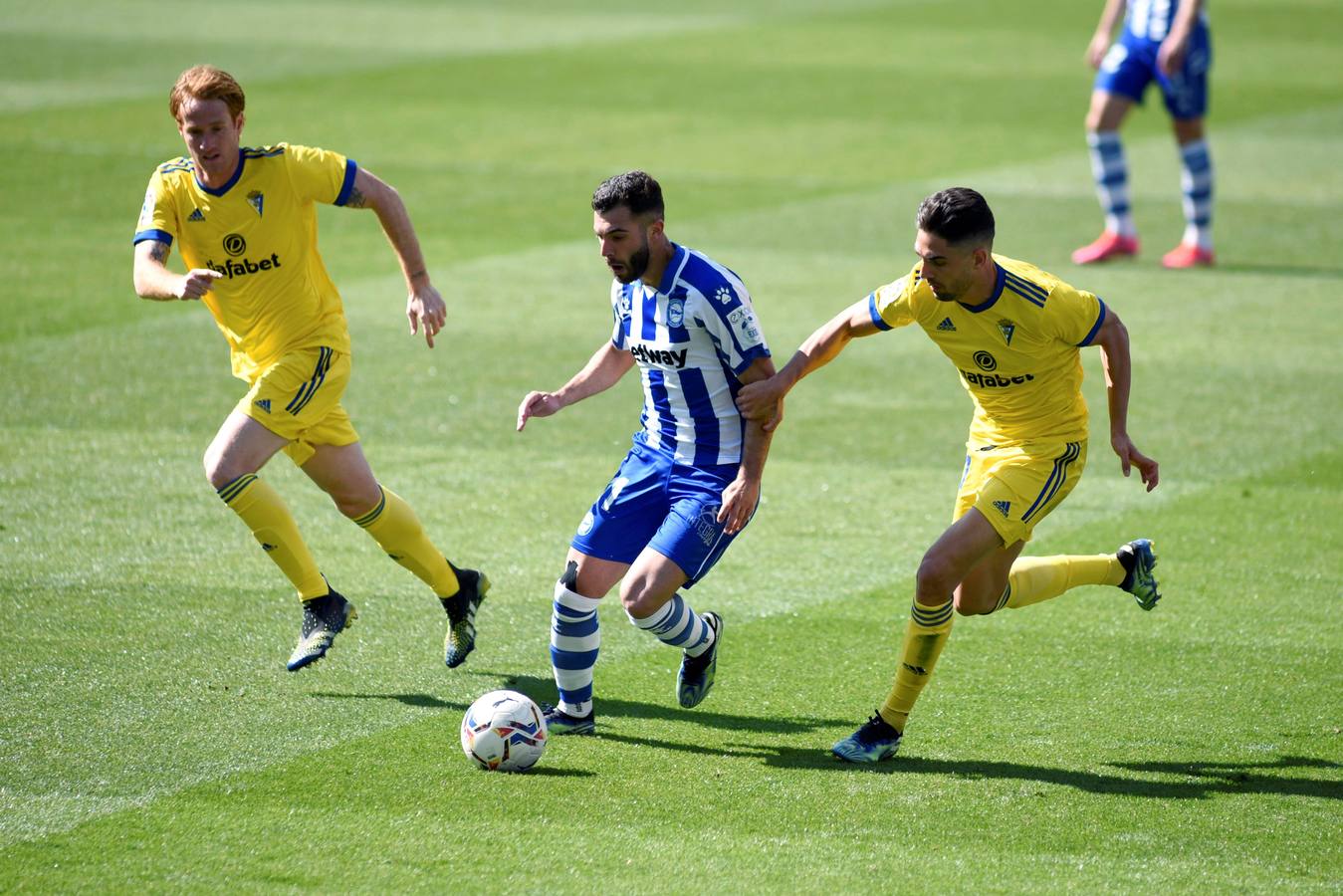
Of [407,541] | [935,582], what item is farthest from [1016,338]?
[407,541]

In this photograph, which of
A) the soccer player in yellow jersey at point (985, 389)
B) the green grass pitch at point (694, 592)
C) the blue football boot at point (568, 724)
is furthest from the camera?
the blue football boot at point (568, 724)

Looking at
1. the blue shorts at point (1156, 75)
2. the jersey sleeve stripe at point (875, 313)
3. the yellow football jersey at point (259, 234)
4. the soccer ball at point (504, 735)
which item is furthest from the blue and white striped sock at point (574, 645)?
the blue shorts at point (1156, 75)

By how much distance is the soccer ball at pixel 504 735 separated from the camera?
584 cm

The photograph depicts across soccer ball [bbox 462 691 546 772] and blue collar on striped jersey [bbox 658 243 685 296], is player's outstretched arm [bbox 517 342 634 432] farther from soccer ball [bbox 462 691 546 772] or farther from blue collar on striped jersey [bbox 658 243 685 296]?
soccer ball [bbox 462 691 546 772]

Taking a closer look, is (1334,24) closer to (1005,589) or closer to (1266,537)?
(1266,537)

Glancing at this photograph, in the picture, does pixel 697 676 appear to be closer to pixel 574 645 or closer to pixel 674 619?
pixel 674 619

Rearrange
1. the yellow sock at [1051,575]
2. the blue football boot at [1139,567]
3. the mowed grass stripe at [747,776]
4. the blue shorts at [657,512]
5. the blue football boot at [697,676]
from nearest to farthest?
the mowed grass stripe at [747,776], the blue shorts at [657,512], the blue football boot at [697,676], the yellow sock at [1051,575], the blue football boot at [1139,567]

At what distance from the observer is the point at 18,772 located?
5770mm

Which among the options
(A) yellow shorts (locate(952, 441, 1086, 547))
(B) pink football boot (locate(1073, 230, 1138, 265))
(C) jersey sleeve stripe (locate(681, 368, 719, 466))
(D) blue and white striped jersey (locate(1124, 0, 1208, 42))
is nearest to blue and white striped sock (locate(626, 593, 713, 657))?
(C) jersey sleeve stripe (locate(681, 368, 719, 466))

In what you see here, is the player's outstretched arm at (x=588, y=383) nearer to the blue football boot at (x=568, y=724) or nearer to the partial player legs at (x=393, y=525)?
the partial player legs at (x=393, y=525)

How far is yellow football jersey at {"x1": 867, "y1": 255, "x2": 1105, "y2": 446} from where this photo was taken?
20.0 ft

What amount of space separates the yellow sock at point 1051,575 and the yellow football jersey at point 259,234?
2.84 m

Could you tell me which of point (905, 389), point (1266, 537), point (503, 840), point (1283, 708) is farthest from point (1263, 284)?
point (503, 840)

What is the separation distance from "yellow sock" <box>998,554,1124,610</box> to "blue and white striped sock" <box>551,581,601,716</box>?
5.26 ft
